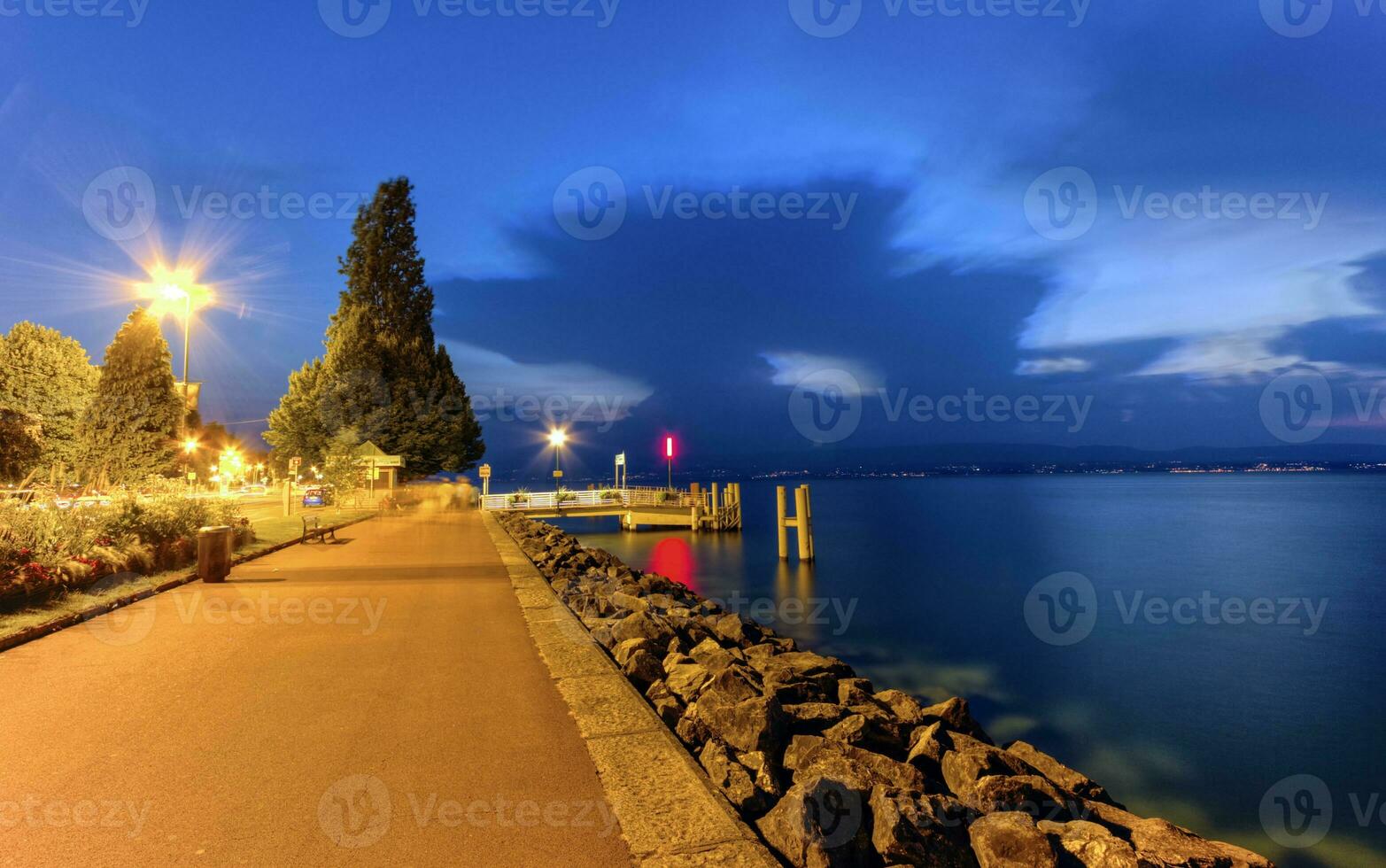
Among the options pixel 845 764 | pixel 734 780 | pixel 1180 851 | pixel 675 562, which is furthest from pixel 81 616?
pixel 675 562

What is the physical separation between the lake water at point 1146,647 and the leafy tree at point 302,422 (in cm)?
1800

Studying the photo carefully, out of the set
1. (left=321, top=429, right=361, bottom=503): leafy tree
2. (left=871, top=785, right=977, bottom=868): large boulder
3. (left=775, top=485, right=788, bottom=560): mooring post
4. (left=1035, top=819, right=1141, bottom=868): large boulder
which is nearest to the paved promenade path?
(left=871, top=785, right=977, bottom=868): large boulder

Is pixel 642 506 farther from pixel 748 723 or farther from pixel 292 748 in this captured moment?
pixel 292 748

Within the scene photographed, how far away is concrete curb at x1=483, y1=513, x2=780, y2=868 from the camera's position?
3676 mm

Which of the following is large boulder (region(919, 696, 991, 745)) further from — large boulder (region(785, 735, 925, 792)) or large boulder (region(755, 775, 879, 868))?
large boulder (region(755, 775, 879, 868))

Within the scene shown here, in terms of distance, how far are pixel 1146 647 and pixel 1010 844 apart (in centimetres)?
1726

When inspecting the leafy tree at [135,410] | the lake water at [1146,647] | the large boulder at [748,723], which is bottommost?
the lake water at [1146,647]

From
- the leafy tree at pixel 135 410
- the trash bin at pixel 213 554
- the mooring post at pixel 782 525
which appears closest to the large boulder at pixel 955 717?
the trash bin at pixel 213 554

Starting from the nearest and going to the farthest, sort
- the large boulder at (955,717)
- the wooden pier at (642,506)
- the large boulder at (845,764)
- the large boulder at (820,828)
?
the large boulder at (820,828), the large boulder at (845,764), the large boulder at (955,717), the wooden pier at (642,506)

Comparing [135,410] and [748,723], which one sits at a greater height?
[135,410]

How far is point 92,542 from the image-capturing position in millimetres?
11844

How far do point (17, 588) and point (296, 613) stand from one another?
346 cm

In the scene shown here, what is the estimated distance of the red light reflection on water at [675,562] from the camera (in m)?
30.2

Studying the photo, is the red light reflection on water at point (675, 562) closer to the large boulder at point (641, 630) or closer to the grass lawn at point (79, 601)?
the grass lawn at point (79, 601)
